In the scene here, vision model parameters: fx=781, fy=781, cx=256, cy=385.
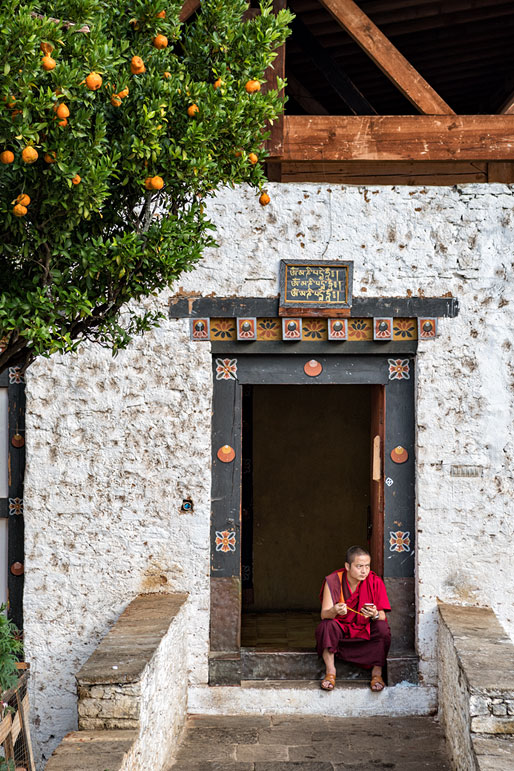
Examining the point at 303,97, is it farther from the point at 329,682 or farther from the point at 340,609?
the point at 329,682

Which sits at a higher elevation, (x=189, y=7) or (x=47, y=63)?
(x=189, y=7)

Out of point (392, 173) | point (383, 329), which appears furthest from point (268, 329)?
point (392, 173)

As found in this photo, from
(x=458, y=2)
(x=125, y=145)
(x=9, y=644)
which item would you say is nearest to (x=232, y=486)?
(x=9, y=644)

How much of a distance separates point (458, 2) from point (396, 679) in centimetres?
469

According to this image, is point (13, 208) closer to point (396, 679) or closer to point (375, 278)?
point (375, 278)

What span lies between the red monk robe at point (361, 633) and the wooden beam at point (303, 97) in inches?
169

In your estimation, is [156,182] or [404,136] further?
[404,136]

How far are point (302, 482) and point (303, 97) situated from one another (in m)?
3.74

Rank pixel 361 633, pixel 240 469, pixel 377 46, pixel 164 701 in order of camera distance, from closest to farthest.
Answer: pixel 164 701
pixel 377 46
pixel 361 633
pixel 240 469

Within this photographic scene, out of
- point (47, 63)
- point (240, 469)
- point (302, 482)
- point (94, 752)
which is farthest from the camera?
point (302, 482)

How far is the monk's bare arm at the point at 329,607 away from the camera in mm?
5086

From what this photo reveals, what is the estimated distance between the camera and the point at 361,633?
5.13 metres

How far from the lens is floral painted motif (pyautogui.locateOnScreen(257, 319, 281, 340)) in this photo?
520 centimetres

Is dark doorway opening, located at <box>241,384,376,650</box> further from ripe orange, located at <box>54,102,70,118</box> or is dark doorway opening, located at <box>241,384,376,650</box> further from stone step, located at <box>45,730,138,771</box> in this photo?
ripe orange, located at <box>54,102,70,118</box>
